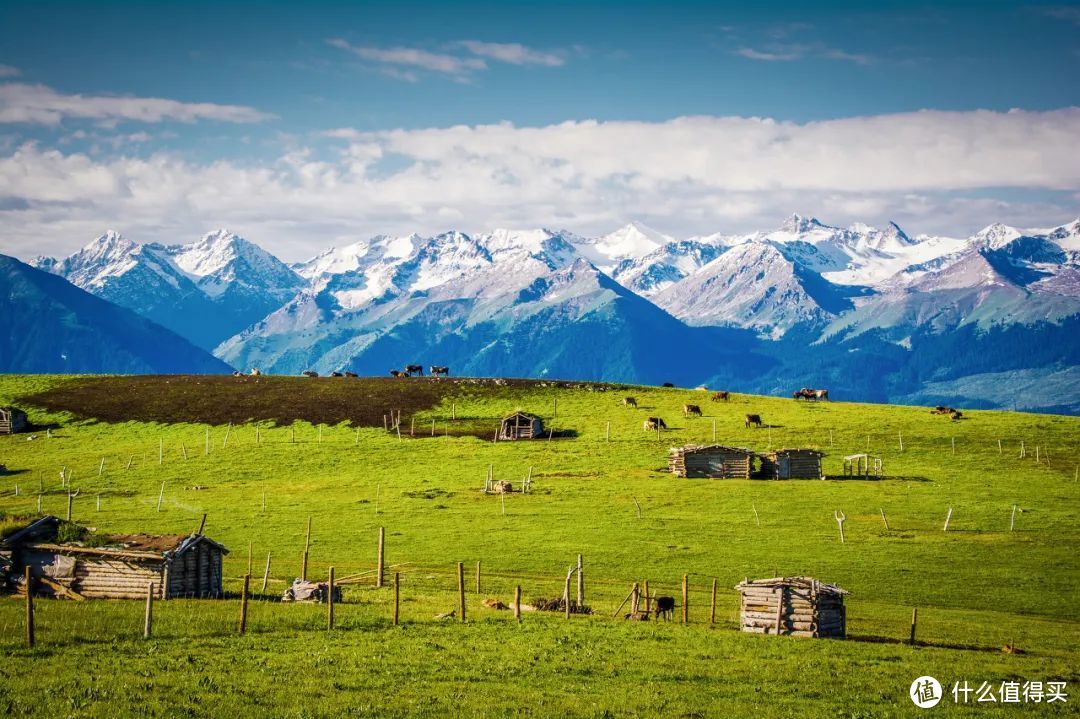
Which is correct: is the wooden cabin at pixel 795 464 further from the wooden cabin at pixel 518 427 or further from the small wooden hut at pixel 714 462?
the wooden cabin at pixel 518 427

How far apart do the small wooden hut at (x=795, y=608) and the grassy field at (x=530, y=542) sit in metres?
1.70

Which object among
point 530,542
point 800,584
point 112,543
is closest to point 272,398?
point 530,542

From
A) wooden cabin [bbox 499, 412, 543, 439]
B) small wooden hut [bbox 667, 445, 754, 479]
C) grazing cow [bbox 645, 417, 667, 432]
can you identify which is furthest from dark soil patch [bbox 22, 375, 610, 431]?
small wooden hut [bbox 667, 445, 754, 479]

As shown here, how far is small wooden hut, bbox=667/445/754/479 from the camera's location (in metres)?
104

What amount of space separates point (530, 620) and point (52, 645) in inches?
815

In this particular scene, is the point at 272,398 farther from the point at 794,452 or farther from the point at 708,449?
the point at 794,452

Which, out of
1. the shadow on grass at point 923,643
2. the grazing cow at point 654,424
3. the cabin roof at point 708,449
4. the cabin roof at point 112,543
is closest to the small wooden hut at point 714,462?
the cabin roof at point 708,449

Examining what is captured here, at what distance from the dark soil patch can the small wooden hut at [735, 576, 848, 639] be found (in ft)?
261

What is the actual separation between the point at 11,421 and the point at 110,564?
93.5 m

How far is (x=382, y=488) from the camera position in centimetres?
10025

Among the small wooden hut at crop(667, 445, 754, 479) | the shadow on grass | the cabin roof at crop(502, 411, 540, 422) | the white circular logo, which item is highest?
the cabin roof at crop(502, 411, 540, 422)

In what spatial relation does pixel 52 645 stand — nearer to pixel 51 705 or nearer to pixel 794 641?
pixel 51 705

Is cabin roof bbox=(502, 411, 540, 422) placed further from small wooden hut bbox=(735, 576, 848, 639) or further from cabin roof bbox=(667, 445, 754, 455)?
small wooden hut bbox=(735, 576, 848, 639)

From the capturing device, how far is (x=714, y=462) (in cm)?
10475
